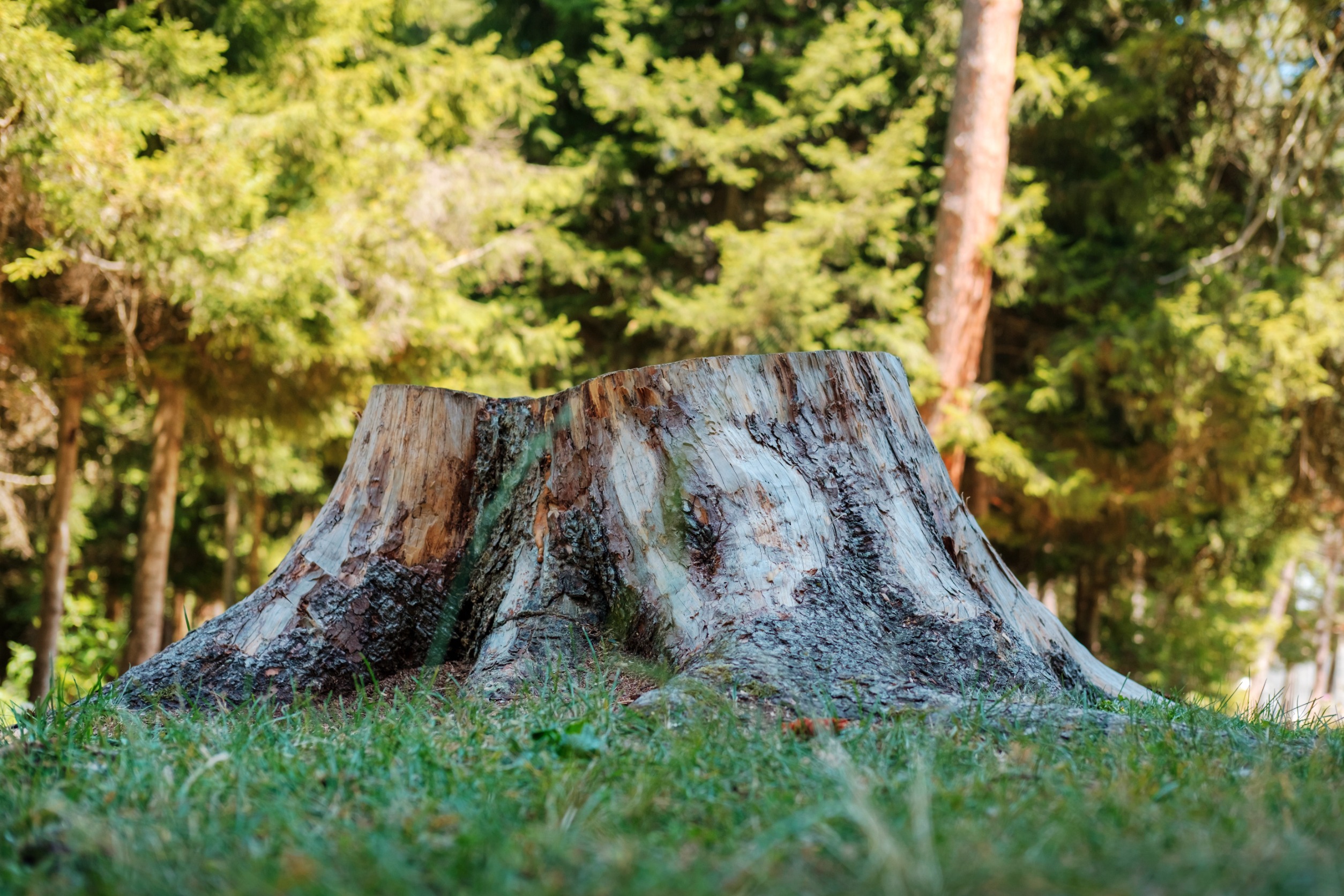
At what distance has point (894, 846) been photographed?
121cm

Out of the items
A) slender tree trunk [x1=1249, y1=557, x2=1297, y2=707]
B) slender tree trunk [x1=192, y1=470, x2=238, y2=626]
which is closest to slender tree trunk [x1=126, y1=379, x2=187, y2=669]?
slender tree trunk [x1=192, y1=470, x2=238, y2=626]

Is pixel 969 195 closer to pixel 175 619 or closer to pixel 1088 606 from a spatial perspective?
pixel 1088 606

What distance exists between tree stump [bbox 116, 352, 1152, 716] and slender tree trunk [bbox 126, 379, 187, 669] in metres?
5.93

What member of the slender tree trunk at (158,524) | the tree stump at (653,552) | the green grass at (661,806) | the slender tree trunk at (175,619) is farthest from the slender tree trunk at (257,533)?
the green grass at (661,806)

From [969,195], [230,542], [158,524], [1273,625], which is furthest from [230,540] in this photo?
[1273,625]

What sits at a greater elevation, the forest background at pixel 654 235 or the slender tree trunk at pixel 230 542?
the forest background at pixel 654 235

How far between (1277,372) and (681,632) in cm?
801

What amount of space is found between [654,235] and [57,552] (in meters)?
7.17

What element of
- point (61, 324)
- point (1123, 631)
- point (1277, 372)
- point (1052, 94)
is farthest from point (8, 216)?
point (1123, 631)

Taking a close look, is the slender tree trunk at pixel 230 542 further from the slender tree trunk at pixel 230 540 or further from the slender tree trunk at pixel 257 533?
the slender tree trunk at pixel 257 533

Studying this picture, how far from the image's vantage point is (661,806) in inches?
63.4

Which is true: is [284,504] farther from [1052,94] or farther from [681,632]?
[681,632]

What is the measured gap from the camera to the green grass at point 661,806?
4.05ft

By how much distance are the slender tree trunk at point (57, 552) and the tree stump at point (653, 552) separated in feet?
20.1
